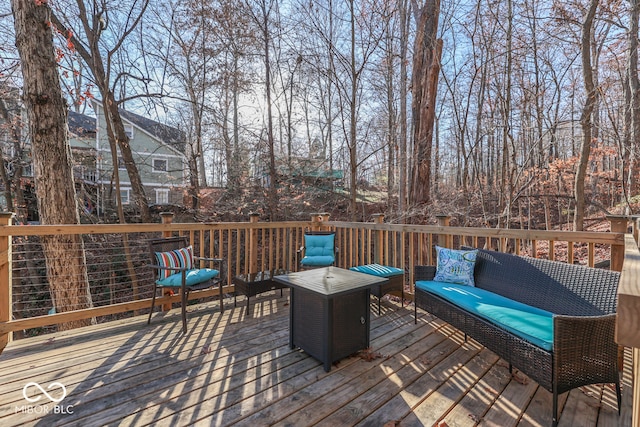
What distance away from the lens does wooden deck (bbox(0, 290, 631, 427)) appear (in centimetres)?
181

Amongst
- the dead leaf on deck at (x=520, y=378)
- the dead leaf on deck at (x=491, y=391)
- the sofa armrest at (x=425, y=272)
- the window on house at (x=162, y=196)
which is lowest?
the dead leaf on deck at (x=520, y=378)

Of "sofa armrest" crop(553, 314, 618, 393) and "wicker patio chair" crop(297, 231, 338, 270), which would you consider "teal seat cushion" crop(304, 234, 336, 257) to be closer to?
"wicker patio chair" crop(297, 231, 338, 270)

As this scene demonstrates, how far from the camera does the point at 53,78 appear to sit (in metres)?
3.53

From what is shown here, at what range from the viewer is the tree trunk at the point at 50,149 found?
3381 millimetres

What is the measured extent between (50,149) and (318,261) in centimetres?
358

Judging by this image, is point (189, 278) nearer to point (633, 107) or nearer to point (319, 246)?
point (319, 246)

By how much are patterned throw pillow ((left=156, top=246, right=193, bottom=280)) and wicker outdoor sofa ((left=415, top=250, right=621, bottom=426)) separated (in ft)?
8.51

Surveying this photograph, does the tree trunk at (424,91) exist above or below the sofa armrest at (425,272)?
above

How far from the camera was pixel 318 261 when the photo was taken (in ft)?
13.8

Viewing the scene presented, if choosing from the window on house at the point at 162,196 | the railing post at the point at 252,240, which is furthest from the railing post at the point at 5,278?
the window on house at the point at 162,196

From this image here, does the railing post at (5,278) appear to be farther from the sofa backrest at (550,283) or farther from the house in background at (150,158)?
the house in background at (150,158)

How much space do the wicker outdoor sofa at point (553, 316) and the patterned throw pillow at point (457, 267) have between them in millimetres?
84

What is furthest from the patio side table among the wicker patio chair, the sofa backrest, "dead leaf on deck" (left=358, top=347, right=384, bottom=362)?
the sofa backrest

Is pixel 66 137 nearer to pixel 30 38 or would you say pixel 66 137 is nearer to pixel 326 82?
pixel 30 38
